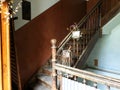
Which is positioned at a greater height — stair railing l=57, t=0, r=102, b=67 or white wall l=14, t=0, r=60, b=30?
white wall l=14, t=0, r=60, b=30

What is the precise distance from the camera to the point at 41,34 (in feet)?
13.6

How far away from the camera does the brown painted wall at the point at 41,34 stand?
12.6ft

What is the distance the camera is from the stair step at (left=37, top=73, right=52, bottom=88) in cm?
344

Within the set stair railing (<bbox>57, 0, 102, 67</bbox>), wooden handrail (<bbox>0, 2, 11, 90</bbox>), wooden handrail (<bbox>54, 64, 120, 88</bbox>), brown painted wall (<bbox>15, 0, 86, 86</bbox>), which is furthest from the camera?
brown painted wall (<bbox>15, 0, 86, 86</bbox>)

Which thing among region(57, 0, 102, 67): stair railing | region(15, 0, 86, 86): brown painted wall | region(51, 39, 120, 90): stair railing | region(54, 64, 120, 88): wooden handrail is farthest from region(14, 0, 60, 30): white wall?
region(54, 64, 120, 88): wooden handrail

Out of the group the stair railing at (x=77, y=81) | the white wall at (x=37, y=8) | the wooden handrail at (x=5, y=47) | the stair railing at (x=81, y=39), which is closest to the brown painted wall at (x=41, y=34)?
the white wall at (x=37, y=8)

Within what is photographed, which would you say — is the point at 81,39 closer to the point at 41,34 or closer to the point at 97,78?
the point at 41,34

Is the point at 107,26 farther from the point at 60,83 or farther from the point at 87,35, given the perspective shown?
the point at 60,83

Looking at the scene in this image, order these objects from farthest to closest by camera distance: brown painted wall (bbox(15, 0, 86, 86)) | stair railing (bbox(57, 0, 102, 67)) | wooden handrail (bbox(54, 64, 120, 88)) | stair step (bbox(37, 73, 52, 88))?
brown painted wall (bbox(15, 0, 86, 86))
stair railing (bbox(57, 0, 102, 67))
stair step (bbox(37, 73, 52, 88))
wooden handrail (bbox(54, 64, 120, 88))

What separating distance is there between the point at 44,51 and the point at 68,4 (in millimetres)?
1572

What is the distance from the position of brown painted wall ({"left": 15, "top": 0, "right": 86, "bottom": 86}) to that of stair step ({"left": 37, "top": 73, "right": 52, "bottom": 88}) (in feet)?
0.90

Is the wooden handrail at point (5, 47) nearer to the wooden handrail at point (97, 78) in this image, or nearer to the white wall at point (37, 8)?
the wooden handrail at point (97, 78)

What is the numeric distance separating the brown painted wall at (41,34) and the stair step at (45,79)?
0.28 meters

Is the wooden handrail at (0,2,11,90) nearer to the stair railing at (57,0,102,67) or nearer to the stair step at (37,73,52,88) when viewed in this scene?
the stair step at (37,73,52,88)
